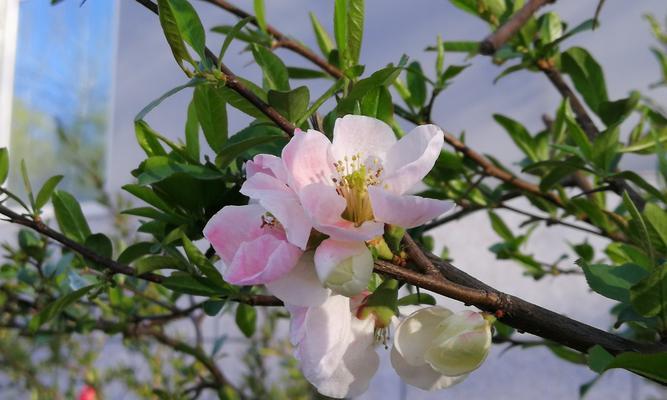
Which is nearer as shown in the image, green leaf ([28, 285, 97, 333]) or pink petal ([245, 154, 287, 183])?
pink petal ([245, 154, 287, 183])

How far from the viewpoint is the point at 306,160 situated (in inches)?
12.1

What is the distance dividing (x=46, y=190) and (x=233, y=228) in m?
0.31

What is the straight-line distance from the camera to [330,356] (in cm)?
33

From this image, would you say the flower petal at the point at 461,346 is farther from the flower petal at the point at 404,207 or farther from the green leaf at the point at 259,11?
the green leaf at the point at 259,11

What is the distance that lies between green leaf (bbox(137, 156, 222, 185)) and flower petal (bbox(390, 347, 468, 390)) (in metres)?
0.16

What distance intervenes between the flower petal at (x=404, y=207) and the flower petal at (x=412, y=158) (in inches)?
0.5

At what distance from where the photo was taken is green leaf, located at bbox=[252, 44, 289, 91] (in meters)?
0.42

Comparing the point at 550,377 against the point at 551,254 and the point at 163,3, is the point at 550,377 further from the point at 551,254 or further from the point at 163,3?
the point at 163,3

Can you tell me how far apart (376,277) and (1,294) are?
0.81 meters

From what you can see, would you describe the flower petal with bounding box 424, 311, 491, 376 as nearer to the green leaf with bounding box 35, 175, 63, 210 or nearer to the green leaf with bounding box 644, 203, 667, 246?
the green leaf with bounding box 644, 203, 667, 246

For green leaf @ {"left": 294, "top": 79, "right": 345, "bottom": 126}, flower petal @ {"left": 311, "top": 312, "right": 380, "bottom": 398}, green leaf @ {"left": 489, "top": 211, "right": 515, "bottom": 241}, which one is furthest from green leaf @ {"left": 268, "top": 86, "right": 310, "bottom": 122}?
green leaf @ {"left": 489, "top": 211, "right": 515, "bottom": 241}

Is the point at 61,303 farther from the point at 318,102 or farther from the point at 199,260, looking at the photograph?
the point at 318,102

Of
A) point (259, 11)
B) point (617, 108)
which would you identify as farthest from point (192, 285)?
point (617, 108)

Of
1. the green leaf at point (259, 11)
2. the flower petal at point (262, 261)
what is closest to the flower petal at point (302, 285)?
the flower petal at point (262, 261)
